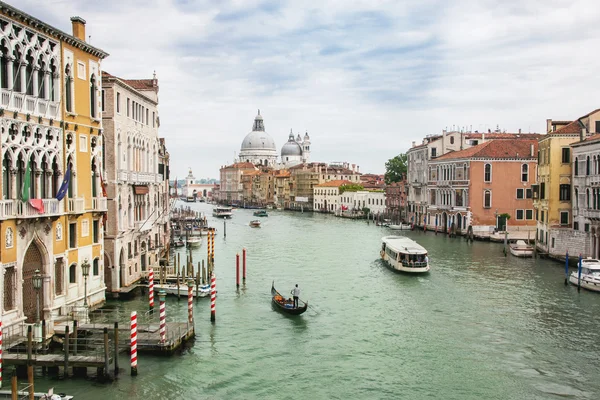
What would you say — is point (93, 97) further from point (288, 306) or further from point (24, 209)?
point (288, 306)

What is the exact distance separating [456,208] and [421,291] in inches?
772

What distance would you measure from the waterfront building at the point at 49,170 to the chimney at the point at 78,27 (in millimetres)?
21

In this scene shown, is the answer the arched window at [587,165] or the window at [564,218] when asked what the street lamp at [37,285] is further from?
the window at [564,218]

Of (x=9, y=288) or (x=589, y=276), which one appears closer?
(x=9, y=288)

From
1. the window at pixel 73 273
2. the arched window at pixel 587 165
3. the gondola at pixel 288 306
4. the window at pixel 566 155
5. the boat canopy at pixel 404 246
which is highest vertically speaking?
the window at pixel 566 155

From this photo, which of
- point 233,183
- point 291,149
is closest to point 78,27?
point 233,183

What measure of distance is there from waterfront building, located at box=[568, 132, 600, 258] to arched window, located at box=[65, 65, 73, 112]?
646 inches

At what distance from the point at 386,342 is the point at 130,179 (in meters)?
8.65

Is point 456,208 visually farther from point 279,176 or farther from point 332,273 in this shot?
point 279,176

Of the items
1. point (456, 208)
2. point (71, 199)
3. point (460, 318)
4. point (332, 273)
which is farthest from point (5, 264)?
point (456, 208)

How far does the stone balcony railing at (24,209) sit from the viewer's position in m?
10.7

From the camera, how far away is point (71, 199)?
1305 cm

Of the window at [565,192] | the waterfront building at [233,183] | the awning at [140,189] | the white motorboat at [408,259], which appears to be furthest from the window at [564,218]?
the waterfront building at [233,183]

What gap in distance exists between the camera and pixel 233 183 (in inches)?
4301
